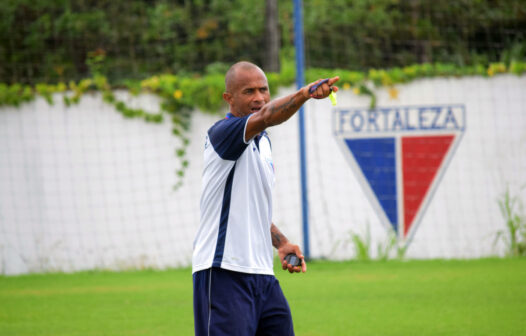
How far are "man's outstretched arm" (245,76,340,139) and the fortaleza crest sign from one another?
7.75m

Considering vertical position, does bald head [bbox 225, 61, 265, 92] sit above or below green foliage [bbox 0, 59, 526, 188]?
below

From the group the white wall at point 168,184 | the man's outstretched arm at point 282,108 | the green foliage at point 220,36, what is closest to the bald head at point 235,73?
the man's outstretched arm at point 282,108

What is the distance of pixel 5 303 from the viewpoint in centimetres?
798

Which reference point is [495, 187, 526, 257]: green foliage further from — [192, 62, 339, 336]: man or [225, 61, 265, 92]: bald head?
[225, 61, 265, 92]: bald head

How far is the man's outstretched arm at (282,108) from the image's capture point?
3.06 m

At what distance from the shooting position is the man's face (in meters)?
3.60

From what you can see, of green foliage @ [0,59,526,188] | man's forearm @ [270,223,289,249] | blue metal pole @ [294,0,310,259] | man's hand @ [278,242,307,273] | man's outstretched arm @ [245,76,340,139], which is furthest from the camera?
green foliage @ [0,59,526,188]

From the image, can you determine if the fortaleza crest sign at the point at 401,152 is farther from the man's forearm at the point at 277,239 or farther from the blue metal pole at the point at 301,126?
the man's forearm at the point at 277,239

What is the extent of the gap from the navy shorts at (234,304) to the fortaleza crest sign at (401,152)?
24.1ft

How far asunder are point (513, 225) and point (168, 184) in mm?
5021

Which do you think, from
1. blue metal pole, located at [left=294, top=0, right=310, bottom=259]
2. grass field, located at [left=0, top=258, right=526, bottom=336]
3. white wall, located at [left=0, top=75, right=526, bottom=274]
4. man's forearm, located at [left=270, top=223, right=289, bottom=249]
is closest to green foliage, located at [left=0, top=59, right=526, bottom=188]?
white wall, located at [left=0, top=75, right=526, bottom=274]

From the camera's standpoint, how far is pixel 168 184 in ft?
37.2

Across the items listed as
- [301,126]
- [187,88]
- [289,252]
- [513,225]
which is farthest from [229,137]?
[187,88]

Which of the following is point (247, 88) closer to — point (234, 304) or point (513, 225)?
point (234, 304)
